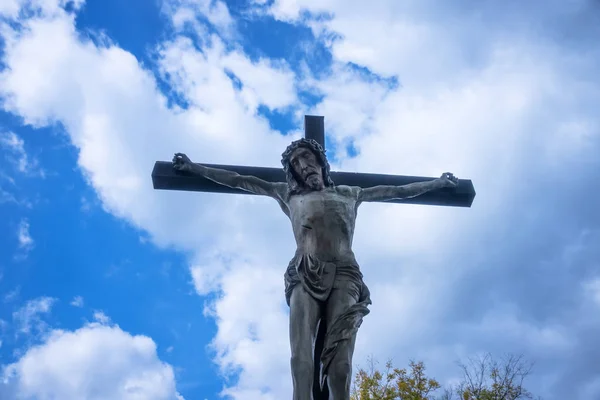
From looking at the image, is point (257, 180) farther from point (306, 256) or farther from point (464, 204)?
point (464, 204)

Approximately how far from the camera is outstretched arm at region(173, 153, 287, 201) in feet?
20.7

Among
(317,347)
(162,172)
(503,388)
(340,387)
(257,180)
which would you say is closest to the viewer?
(340,387)

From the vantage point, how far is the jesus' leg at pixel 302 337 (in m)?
4.46

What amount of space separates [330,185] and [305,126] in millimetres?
1334

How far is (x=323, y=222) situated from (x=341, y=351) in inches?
49.8

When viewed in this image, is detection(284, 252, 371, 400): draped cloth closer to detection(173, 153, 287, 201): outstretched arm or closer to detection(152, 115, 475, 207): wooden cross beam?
detection(173, 153, 287, 201): outstretched arm

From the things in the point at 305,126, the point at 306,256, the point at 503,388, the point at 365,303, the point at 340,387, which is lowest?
the point at 340,387

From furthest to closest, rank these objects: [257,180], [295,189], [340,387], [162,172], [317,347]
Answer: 1. [162,172]
2. [257,180]
3. [295,189]
4. [317,347]
5. [340,387]

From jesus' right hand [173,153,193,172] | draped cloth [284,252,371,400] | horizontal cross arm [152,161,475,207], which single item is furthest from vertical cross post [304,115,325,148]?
draped cloth [284,252,371,400]

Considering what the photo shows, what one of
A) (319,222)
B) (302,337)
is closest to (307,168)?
(319,222)

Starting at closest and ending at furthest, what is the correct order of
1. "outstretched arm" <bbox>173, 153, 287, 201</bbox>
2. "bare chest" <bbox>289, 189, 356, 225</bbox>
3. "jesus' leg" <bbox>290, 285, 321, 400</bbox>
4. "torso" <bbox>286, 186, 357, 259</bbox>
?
"jesus' leg" <bbox>290, 285, 321, 400</bbox>, "torso" <bbox>286, 186, 357, 259</bbox>, "bare chest" <bbox>289, 189, 356, 225</bbox>, "outstretched arm" <bbox>173, 153, 287, 201</bbox>

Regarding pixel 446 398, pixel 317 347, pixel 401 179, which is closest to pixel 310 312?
pixel 317 347

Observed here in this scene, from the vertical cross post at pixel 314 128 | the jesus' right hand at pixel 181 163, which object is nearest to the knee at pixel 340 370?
the jesus' right hand at pixel 181 163

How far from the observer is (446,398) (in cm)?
1875
